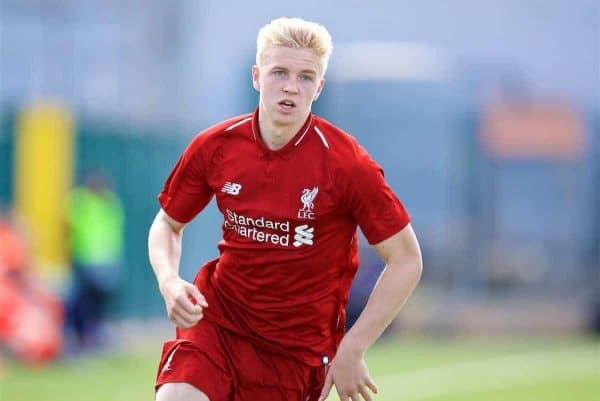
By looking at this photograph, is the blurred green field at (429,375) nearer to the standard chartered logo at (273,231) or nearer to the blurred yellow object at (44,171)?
the blurred yellow object at (44,171)

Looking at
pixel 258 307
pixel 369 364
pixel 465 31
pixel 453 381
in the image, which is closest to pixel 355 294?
pixel 369 364

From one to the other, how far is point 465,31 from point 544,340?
709 cm

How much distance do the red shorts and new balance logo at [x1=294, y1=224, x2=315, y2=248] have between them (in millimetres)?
497

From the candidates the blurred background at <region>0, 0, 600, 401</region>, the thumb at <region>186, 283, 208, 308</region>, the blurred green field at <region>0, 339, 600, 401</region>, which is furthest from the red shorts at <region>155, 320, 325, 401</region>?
the blurred background at <region>0, 0, 600, 401</region>

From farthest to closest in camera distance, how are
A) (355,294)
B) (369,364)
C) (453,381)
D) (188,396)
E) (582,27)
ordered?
(582,27)
(355,294)
(369,364)
(453,381)
(188,396)

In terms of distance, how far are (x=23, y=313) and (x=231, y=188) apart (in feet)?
29.3

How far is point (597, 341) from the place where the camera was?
61.2ft

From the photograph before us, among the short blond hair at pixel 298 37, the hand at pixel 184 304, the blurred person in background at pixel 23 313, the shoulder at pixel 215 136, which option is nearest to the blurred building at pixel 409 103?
the blurred person in background at pixel 23 313

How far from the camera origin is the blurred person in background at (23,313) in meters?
14.5

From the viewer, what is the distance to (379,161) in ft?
71.3

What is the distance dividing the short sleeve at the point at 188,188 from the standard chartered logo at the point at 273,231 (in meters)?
0.24

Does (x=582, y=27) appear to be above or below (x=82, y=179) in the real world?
above

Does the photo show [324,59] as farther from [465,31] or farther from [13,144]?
[465,31]

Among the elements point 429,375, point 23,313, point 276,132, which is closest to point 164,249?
point 276,132
